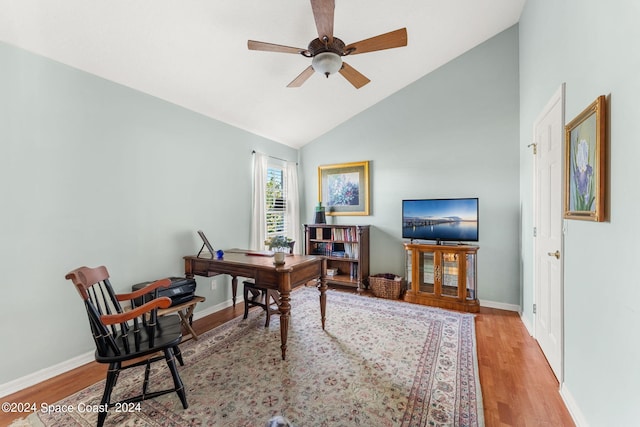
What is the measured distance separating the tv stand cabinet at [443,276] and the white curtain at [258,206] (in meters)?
2.10

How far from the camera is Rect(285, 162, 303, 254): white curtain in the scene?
462 cm

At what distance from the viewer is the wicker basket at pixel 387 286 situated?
3.77m

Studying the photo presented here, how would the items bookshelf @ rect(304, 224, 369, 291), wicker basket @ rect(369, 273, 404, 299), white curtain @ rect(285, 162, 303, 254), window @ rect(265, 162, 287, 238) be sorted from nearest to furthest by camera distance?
wicker basket @ rect(369, 273, 404, 299) < bookshelf @ rect(304, 224, 369, 291) < window @ rect(265, 162, 287, 238) < white curtain @ rect(285, 162, 303, 254)

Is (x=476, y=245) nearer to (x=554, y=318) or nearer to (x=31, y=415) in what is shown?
(x=554, y=318)

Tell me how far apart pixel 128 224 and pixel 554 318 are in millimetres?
3792

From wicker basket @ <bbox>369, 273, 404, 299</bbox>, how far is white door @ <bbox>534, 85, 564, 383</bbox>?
61.9 inches

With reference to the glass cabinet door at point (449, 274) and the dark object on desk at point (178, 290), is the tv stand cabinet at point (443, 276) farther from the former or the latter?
the dark object on desk at point (178, 290)

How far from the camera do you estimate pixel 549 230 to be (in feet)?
7.35

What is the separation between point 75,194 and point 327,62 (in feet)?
7.76

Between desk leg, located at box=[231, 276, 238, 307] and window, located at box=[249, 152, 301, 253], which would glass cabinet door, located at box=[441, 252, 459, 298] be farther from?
desk leg, located at box=[231, 276, 238, 307]

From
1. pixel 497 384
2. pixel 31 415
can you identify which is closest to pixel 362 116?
pixel 497 384

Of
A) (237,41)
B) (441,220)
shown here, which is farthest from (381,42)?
(441,220)

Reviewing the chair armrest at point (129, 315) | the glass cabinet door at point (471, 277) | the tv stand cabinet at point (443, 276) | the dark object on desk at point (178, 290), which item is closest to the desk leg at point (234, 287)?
the dark object on desk at point (178, 290)

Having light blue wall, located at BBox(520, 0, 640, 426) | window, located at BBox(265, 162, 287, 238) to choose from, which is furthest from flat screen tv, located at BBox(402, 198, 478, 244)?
window, located at BBox(265, 162, 287, 238)
